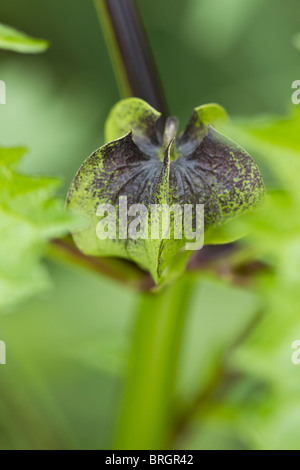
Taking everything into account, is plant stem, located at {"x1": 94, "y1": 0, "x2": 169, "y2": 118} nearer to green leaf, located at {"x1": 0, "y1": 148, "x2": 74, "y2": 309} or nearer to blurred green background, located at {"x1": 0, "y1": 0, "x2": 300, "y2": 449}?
green leaf, located at {"x1": 0, "y1": 148, "x2": 74, "y2": 309}

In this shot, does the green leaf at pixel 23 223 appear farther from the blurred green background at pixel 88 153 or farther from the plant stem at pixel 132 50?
the blurred green background at pixel 88 153

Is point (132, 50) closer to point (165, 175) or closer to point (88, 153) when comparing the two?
point (165, 175)

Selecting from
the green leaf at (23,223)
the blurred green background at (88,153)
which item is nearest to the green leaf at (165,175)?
the green leaf at (23,223)

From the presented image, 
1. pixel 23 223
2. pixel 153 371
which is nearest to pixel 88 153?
pixel 153 371

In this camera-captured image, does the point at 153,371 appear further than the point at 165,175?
Yes

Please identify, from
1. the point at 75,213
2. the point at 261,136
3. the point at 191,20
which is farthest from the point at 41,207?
the point at 191,20

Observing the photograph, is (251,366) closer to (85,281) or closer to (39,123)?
(39,123)
